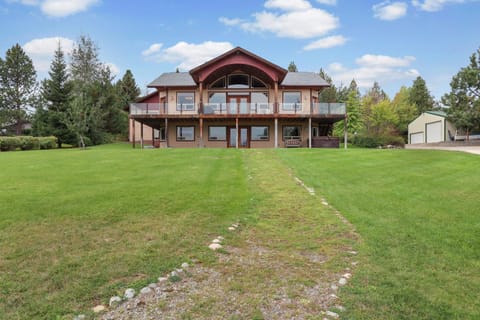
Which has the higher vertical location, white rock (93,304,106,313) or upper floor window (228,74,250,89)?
upper floor window (228,74,250,89)

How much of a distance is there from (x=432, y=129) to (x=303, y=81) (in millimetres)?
16196

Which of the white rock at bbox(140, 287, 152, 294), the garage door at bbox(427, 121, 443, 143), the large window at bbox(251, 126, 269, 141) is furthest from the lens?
the garage door at bbox(427, 121, 443, 143)

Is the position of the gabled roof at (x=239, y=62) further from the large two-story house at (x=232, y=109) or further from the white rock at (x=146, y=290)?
the white rock at (x=146, y=290)

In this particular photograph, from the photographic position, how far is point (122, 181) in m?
9.28

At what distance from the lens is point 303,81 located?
26641mm

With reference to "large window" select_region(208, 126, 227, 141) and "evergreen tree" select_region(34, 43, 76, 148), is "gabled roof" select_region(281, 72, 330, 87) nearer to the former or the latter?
"large window" select_region(208, 126, 227, 141)

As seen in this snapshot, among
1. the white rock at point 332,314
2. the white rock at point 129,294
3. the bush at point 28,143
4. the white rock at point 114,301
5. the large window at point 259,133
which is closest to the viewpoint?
the white rock at point 332,314

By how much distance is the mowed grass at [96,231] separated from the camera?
3.32 metres

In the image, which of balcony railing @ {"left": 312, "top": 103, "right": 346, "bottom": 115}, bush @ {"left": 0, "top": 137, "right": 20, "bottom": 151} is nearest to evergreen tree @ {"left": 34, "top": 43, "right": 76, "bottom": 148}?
bush @ {"left": 0, "top": 137, "right": 20, "bottom": 151}

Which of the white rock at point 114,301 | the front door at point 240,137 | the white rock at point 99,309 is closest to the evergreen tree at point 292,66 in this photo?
the front door at point 240,137

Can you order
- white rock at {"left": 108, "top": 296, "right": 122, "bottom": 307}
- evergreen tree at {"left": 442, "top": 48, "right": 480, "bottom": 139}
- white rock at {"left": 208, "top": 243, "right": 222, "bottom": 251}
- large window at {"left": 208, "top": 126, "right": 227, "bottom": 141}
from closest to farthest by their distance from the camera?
white rock at {"left": 108, "top": 296, "right": 122, "bottom": 307}, white rock at {"left": 208, "top": 243, "right": 222, "bottom": 251}, large window at {"left": 208, "top": 126, "right": 227, "bottom": 141}, evergreen tree at {"left": 442, "top": 48, "right": 480, "bottom": 139}

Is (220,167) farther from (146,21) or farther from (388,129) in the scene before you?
(388,129)

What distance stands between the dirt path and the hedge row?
83.1 ft

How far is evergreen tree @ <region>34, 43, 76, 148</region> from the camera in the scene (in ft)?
94.1
